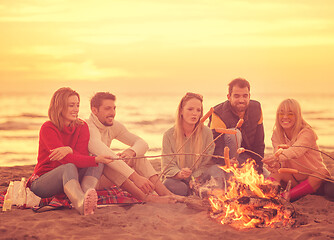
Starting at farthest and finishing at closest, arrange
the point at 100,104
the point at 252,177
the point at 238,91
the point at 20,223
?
the point at 238,91
the point at 100,104
the point at 252,177
the point at 20,223

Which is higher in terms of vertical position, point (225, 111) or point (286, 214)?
point (225, 111)

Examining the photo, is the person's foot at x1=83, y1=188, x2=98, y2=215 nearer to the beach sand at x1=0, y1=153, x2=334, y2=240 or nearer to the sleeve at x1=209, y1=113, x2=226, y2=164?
the beach sand at x1=0, y1=153, x2=334, y2=240

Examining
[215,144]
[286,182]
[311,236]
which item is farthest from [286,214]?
[215,144]

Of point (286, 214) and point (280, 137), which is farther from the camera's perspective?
point (280, 137)

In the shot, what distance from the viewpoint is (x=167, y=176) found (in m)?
6.02

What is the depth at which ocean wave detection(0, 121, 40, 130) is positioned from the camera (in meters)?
19.7

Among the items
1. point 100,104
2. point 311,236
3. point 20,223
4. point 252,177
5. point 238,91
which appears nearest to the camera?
point 311,236

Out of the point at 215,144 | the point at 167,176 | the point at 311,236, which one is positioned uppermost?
the point at 215,144

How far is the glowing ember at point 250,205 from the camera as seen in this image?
458 cm

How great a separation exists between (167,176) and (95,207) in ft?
4.45

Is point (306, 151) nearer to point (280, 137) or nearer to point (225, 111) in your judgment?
point (280, 137)

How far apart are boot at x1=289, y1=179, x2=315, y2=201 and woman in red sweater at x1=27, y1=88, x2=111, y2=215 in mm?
2556

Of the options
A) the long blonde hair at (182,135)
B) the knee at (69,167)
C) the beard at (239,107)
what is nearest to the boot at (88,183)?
the knee at (69,167)

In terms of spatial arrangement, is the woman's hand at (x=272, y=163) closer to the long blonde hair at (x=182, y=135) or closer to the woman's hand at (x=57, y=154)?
the long blonde hair at (x=182, y=135)
